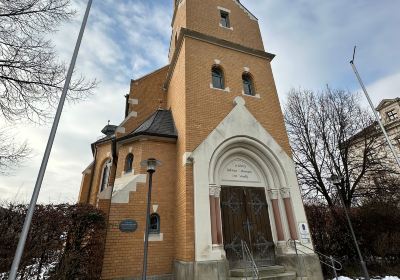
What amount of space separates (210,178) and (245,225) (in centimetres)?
240

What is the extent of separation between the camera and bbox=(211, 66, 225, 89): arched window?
40.5 feet

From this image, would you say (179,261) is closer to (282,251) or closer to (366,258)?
(282,251)

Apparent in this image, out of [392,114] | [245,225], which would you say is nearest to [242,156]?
[245,225]

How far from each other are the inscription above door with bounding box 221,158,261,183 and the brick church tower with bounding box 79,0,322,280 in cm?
5

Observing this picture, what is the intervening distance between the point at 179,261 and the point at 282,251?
405 cm

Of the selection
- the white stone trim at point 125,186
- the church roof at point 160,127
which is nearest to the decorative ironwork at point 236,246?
the white stone trim at point 125,186

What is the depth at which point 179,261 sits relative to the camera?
8.70m

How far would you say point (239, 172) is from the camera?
10.7 meters

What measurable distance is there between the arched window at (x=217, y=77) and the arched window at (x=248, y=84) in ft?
4.62

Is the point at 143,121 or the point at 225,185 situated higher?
the point at 143,121

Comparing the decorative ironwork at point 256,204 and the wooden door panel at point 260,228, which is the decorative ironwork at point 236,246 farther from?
the decorative ironwork at point 256,204

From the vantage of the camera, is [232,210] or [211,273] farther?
[232,210]

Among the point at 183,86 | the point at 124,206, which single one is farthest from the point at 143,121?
the point at 124,206

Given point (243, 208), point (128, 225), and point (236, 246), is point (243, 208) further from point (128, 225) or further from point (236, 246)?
point (128, 225)
